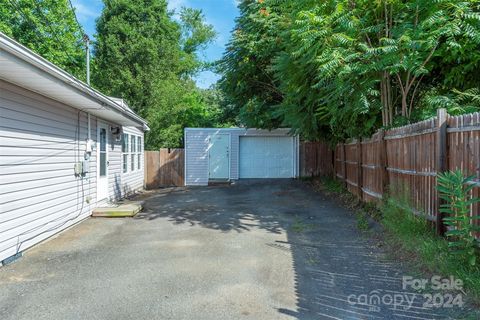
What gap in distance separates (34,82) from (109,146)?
5038 mm

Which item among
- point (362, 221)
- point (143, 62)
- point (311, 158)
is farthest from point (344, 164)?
point (143, 62)

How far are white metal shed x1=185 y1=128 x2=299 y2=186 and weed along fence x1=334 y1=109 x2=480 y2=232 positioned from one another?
23.0 ft

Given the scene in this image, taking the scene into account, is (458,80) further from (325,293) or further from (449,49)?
(325,293)

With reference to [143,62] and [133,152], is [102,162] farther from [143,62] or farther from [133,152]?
[143,62]

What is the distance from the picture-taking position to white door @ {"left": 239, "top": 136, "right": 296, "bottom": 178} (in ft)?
50.9

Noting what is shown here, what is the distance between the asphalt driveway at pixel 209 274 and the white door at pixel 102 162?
183 centimetres

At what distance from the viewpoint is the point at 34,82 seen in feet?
16.6

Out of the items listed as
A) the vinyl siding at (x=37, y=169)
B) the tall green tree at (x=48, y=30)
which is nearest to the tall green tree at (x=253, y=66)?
the vinyl siding at (x=37, y=169)

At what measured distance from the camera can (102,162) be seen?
9.41 m

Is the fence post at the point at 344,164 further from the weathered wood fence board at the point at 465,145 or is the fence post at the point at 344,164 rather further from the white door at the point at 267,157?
the weathered wood fence board at the point at 465,145

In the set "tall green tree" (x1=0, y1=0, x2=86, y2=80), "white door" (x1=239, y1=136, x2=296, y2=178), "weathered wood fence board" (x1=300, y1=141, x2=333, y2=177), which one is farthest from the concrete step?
"tall green tree" (x1=0, y1=0, x2=86, y2=80)

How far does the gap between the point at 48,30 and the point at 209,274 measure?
2089cm

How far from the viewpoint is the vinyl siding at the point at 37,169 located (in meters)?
4.89

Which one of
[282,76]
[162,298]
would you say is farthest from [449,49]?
[162,298]
